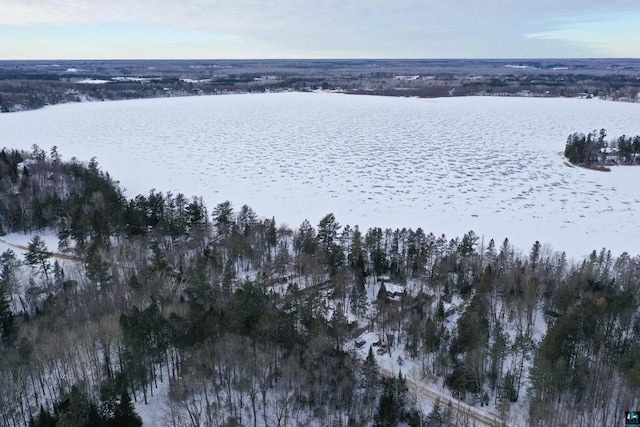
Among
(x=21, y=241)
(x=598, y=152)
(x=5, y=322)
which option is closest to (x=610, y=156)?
(x=598, y=152)

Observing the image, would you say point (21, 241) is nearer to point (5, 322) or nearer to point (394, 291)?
point (5, 322)

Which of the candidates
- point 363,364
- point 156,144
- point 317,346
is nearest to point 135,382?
point 317,346

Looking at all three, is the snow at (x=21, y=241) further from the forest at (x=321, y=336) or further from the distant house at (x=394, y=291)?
the distant house at (x=394, y=291)

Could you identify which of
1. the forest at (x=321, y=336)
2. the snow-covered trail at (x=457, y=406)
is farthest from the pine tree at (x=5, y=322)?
the snow-covered trail at (x=457, y=406)

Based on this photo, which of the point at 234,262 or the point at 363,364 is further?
the point at 234,262

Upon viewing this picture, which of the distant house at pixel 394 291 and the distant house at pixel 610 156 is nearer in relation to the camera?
the distant house at pixel 394 291

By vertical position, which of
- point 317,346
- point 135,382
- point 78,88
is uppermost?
point 78,88

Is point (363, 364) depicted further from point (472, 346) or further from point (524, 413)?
point (524, 413)
